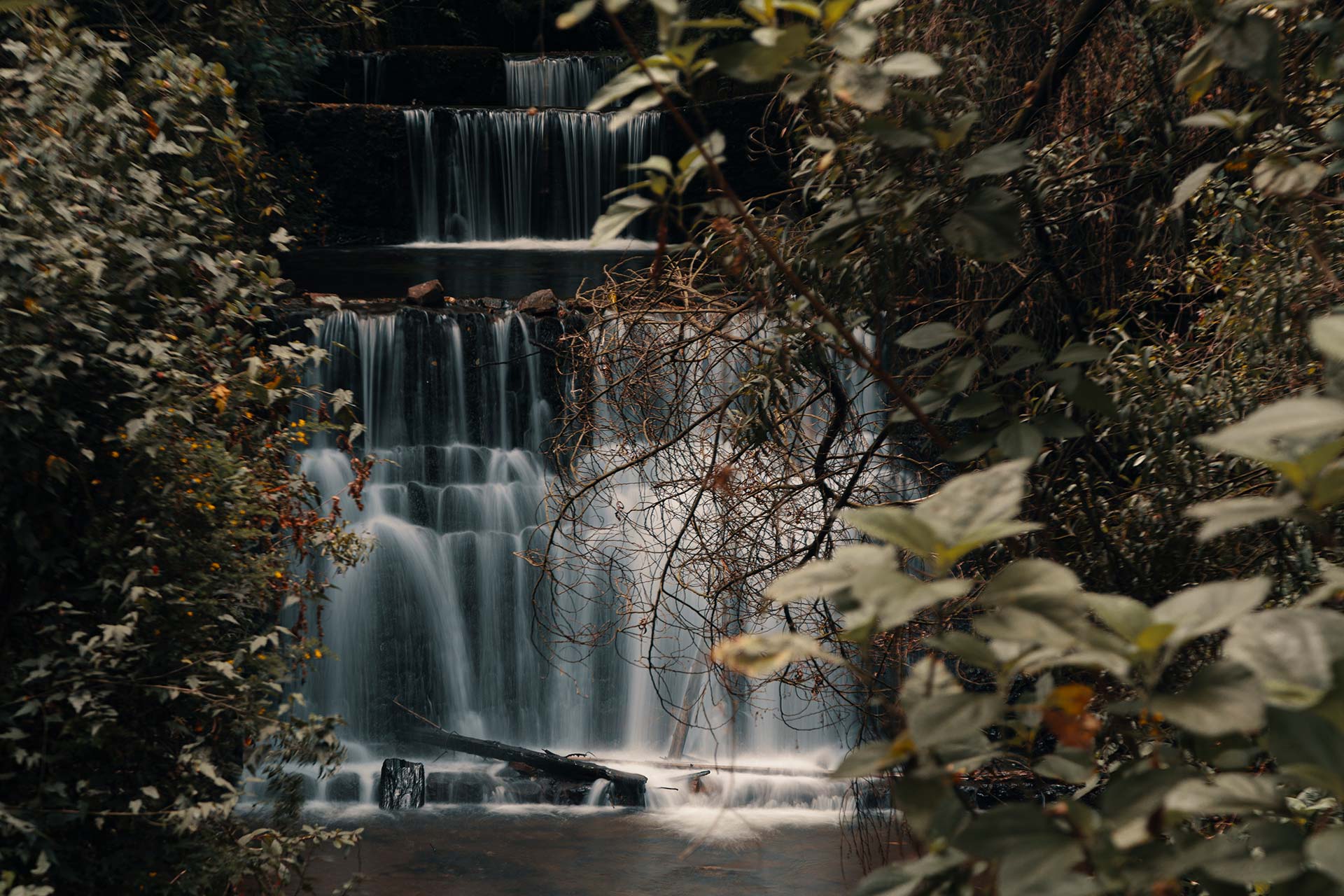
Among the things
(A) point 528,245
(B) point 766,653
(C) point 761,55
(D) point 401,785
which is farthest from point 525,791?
(A) point 528,245

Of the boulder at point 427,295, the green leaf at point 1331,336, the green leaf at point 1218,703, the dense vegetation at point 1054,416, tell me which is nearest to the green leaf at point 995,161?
the dense vegetation at point 1054,416

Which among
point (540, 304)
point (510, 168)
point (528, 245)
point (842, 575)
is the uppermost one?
point (510, 168)

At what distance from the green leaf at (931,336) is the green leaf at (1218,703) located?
2.01 ft

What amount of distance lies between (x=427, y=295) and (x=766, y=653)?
29.8 ft

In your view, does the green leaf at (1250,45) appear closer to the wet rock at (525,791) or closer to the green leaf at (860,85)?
the green leaf at (860,85)

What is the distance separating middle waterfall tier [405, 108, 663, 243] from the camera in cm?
1330

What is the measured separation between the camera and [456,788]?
24.2 feet

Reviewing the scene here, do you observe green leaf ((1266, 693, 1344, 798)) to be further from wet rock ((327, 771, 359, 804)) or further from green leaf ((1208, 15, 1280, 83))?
wet rock ((327, 771, 359, 804))

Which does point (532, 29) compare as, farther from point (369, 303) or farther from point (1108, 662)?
point (1108, 662)

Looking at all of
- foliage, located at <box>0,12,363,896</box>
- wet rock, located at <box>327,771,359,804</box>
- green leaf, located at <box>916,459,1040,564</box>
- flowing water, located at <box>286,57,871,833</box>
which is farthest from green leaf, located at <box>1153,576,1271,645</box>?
wet rock, located at <box>327,771,359,804</box>

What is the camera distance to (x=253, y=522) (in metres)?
4.12

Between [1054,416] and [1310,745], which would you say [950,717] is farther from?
[1054,416]

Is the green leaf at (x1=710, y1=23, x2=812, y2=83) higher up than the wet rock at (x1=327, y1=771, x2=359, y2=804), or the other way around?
the green leaf at (x1=710, y1=23, x2=812, y2=83)

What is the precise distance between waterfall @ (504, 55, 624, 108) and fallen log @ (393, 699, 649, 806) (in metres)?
9.45
